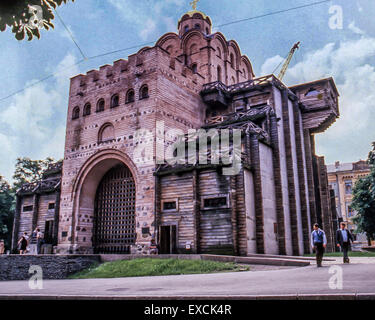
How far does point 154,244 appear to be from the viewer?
19.4 meters

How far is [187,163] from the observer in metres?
19.7

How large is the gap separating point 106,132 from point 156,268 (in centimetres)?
A: 1245

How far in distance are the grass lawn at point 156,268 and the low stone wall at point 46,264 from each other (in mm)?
618

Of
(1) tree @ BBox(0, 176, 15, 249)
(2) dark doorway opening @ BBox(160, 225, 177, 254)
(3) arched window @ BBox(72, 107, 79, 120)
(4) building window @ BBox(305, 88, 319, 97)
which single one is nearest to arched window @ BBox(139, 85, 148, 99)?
(3) arched window @ BBox(72, 107, 79, 120)

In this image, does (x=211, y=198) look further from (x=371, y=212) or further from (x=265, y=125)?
(x=371, y=212)

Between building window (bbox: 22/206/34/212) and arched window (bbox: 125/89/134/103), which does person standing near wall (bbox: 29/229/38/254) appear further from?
arched window (bbox: 125/89/134/103)

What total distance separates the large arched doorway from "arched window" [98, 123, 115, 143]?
6.56 feet

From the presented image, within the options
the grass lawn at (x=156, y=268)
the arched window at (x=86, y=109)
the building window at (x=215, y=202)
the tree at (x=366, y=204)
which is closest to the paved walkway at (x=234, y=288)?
the grass lawn at (x=156, y=268)

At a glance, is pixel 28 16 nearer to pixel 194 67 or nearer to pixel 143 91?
pixel 143 91

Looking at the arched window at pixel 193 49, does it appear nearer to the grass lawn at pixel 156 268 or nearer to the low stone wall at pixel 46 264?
the low stone wall at pixel 46 264

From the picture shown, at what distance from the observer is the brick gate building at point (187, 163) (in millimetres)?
→ 18906

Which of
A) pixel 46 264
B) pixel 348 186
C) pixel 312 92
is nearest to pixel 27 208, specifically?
pixel 46 264

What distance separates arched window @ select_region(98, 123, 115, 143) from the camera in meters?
23.9

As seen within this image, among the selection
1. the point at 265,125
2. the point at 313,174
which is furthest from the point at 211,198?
the point at 313,174
